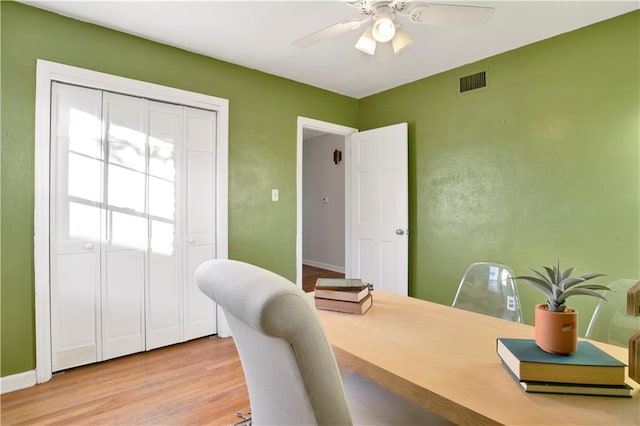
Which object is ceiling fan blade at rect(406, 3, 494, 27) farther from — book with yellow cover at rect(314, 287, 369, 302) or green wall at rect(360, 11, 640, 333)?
green wall at rect(360, 11, 640, 333)

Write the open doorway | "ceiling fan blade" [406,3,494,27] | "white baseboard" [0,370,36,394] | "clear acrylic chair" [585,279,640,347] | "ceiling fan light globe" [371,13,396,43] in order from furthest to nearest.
A: the open doorway → "white baseboard" [0,370,36,394] → "ceiling fan light globe" [371,13,396,43] → "ceiling fan blade" [406,3,494,27] → "clear acrylic chair" [585,279,640,347]

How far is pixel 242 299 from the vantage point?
0.67 meters

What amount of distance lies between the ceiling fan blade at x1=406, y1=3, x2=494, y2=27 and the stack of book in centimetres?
138

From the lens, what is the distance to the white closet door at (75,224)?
2.30m

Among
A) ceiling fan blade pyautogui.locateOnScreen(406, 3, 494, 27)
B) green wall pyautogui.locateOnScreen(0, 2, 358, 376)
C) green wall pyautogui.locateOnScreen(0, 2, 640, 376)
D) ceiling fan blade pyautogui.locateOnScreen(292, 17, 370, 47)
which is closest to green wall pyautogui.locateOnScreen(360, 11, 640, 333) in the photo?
green wall pyautogui.locateOnScreen(0, 2, 640, 376)

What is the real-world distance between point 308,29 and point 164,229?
1863mm

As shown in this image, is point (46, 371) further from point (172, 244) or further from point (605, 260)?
point (605, 260)

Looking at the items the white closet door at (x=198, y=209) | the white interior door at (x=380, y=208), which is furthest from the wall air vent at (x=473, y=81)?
the white closet door at (x=198, y=209)

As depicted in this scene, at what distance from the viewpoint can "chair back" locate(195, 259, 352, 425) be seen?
62cm

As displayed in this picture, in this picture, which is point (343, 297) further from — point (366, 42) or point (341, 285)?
point (366, 42)

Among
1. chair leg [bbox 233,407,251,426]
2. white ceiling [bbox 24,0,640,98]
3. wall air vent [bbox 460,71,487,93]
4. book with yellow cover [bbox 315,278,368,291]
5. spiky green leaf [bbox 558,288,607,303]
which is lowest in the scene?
chair leg [bbox 233,407,251,426]

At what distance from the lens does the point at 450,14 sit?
1582 millimetres

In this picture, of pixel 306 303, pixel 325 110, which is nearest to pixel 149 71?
pixel 325 110

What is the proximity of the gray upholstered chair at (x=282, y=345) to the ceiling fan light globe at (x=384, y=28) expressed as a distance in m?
1.39
